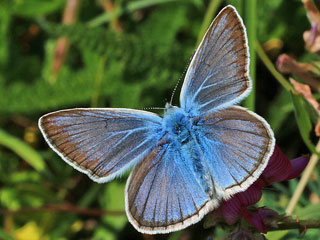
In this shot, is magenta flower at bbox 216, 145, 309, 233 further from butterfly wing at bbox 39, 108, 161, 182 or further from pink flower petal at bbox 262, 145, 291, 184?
butterfly wing at bbox 39, 108, 161, 182

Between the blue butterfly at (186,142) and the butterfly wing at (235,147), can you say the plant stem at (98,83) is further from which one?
the butterfly wing at (235,147)

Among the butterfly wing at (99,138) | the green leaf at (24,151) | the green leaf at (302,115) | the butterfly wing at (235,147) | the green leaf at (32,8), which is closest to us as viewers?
the butterfly wing at (235,147)

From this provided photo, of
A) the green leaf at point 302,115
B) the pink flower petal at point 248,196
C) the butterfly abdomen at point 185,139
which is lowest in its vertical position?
the pink flower petal at point 248,196

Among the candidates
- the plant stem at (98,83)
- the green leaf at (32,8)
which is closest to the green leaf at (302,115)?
the plant stem at (98,83)

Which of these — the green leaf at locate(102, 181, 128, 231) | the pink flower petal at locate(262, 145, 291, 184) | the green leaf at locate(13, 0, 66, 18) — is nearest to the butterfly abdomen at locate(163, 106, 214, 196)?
the pink flower petal at locate(262, 145, 291, 184)

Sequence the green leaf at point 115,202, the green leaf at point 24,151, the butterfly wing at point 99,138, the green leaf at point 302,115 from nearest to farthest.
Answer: the butterfly wing at point 99,138
the green leaf at point 302,115
the green leaf at point 115,202
the green leaf at point 24,151

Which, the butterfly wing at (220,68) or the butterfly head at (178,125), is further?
the butterfly head at (178,125)
